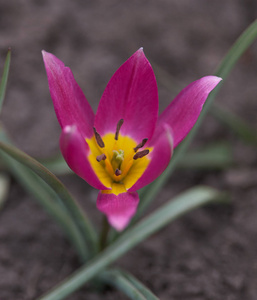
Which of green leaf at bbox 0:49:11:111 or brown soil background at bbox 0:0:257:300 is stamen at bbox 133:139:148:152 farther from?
brown soil background at bbox 0:0:257:300

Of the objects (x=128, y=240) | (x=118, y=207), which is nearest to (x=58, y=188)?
(x=118, y=207)

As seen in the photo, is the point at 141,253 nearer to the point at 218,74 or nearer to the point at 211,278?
the point at 211,278

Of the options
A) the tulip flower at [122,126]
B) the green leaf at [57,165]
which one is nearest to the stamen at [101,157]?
the tulip flower at [122,126]

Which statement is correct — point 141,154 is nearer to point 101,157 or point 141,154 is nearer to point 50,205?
point 101,157

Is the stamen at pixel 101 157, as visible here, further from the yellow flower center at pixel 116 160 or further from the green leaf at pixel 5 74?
the green leaf at pixel 5 74

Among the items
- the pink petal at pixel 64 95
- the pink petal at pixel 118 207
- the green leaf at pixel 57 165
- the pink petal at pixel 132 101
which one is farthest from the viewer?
the green leaf at pixel 57 165
